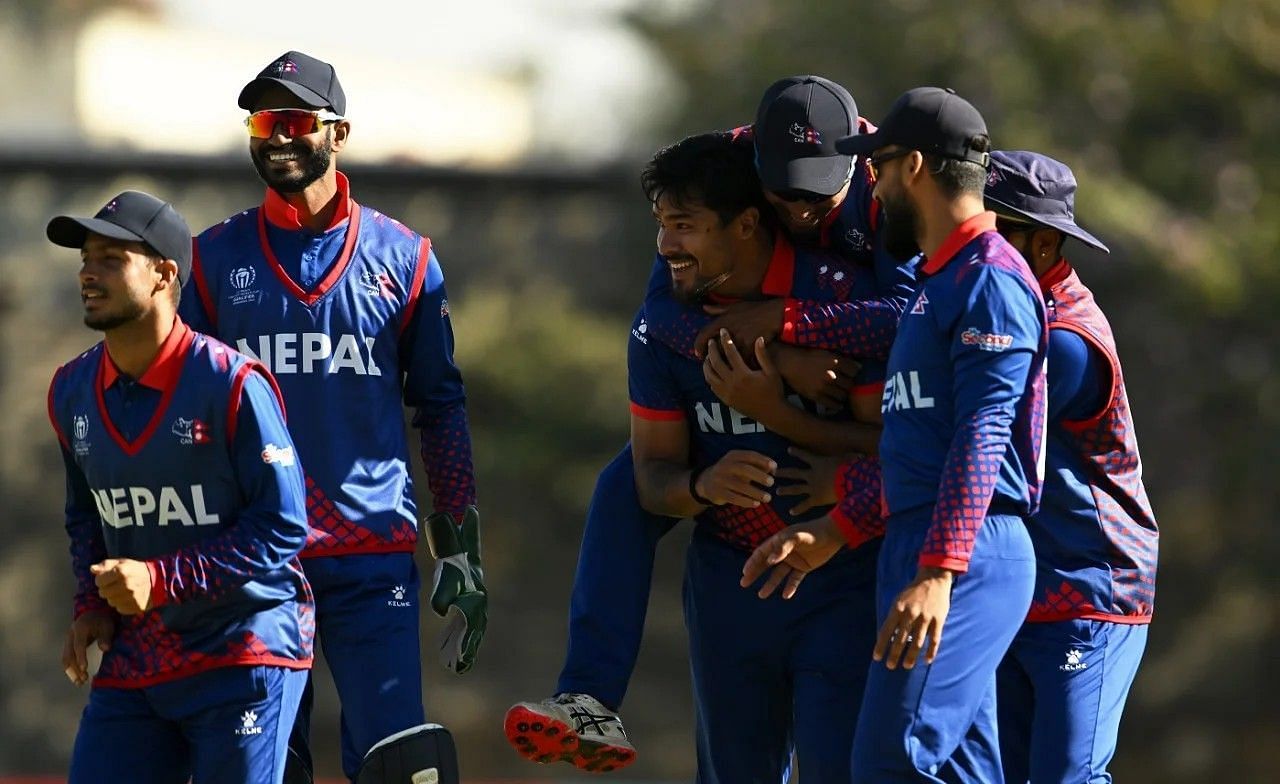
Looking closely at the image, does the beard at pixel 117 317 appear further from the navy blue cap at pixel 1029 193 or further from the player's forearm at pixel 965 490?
the navy blue cap at pixel 1029 193

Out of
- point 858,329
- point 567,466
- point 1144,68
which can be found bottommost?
point 567,466

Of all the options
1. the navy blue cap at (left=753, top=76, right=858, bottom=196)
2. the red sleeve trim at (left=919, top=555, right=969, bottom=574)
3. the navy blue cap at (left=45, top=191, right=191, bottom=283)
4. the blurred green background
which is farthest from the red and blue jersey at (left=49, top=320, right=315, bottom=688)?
the blurred green background

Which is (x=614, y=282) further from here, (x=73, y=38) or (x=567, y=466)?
(x=73, y=38)

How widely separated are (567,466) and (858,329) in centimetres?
1119

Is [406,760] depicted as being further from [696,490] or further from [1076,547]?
[1076,547]

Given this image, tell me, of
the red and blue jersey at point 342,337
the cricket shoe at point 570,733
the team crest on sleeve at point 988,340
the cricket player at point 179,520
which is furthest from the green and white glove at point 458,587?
the team crest on sleeve at point 988,340

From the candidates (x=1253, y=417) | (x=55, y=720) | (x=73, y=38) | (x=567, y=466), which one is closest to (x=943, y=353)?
(x=1253, y=417)

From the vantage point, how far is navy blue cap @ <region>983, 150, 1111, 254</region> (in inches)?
162

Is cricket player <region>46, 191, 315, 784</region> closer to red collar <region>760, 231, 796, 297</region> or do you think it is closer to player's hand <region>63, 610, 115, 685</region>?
player's hand <region>63, 610, 115, 685</region>

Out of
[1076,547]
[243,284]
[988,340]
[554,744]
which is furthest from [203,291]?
[1076,547]

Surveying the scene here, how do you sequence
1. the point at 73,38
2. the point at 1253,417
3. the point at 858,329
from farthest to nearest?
the point at 73,38
the point at 1253,417
the point at 858,329

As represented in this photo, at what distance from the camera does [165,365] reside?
387 centimetres

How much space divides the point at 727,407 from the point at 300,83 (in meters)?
1.18

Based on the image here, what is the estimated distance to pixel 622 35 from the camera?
16.6 metres
